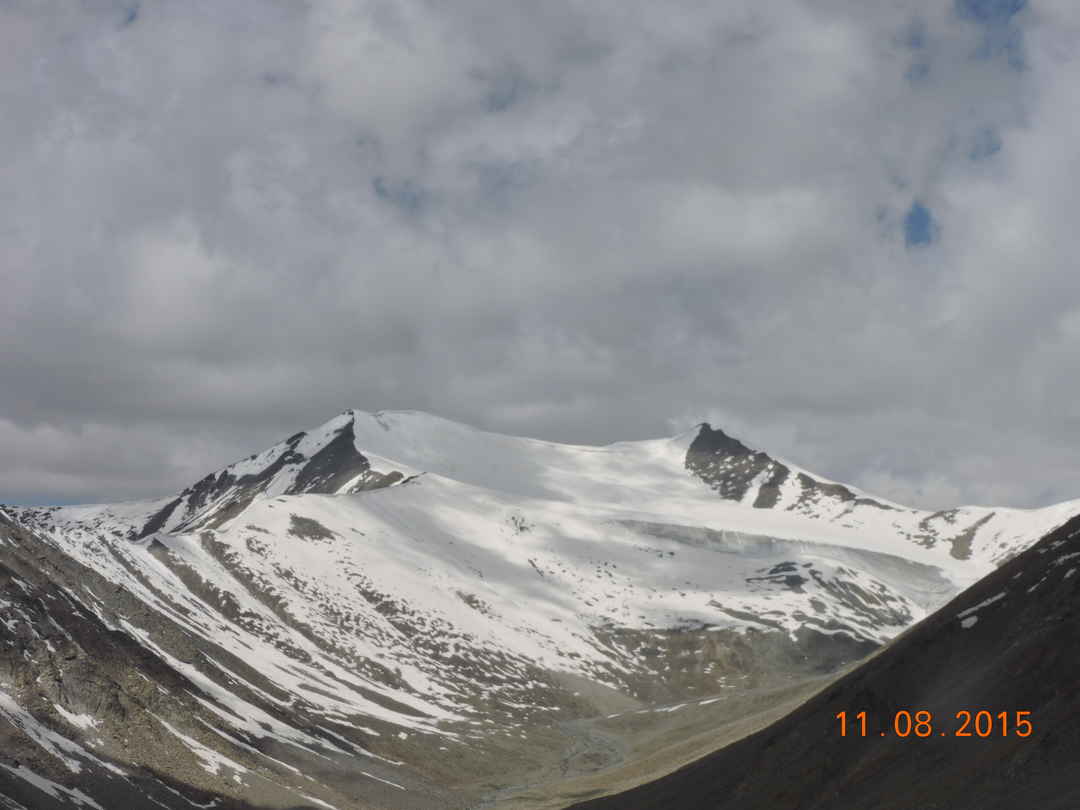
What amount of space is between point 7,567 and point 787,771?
110 m

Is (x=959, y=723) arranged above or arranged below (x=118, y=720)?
→ above

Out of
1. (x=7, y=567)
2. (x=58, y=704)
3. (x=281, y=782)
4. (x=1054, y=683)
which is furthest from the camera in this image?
(x=7, y=567)

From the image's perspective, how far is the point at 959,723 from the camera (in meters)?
68.4

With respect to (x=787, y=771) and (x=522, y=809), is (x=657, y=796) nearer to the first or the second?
(x=787, y=771)

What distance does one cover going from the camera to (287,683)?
7712 inches

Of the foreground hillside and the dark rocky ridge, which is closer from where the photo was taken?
the foreground hillside

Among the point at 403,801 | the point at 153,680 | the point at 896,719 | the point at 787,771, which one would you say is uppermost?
the point at 896,719

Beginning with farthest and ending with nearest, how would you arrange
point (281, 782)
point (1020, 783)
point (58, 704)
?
1. point (281, 782)
2. point (58, 704)
3. point (1020, 783)

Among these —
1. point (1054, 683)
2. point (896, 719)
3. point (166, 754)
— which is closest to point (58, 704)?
point (166, 754)

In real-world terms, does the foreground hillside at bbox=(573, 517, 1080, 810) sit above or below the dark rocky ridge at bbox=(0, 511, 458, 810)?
above

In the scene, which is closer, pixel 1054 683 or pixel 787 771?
pixel 1054 683

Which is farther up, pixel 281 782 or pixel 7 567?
pixel 7 567

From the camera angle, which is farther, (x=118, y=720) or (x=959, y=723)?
(x=118, y=720)

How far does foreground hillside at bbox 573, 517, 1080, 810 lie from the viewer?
57719 millimetres
